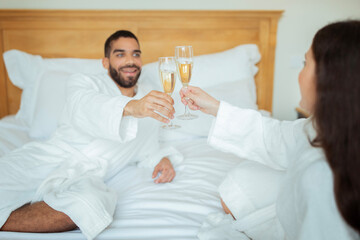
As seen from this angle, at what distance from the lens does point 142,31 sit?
8.70 feet

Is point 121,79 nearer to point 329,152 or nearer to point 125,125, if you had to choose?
point 125,125

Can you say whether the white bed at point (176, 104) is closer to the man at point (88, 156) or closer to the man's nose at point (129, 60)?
the man at point (88, 156)

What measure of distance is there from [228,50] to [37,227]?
183 cm

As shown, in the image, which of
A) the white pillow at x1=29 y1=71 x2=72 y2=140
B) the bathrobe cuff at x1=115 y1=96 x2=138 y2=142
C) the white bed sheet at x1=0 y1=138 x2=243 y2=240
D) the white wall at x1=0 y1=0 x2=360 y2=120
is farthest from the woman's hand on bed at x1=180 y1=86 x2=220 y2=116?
the white wall at x1=0 y1=0 x2=360 y2=120

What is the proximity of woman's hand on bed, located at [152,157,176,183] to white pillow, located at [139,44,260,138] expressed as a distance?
18.5 inches

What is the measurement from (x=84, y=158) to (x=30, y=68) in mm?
1195

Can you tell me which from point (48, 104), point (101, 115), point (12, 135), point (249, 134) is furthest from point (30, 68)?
point (249, 134)

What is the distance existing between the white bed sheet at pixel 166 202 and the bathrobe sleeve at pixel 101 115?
0.95ft

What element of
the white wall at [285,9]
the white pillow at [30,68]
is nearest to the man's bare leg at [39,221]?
the white pillow at [30,68]

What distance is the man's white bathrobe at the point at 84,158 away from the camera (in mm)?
1320

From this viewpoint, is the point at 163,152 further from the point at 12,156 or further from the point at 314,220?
the point at 314,220

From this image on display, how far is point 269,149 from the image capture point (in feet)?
4.43

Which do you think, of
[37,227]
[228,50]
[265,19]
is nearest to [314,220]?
[37,227]

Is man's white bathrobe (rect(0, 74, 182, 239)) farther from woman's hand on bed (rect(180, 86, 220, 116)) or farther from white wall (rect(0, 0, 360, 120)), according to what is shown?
white wall (rect(0, 0, 360, 120))
